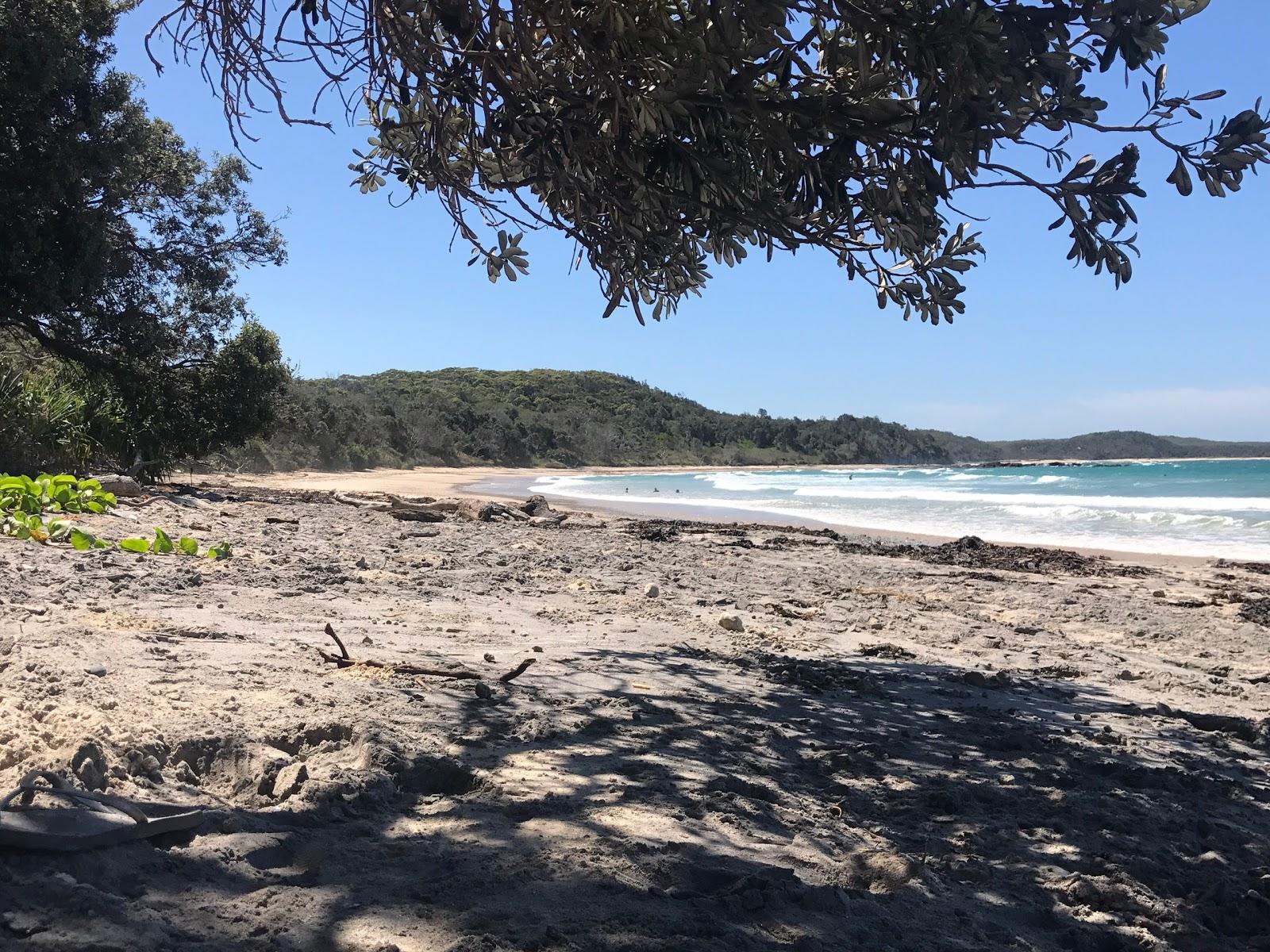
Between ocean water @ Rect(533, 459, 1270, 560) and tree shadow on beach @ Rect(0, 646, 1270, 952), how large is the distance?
11556 mm

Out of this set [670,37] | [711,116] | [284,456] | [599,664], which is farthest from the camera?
[284,456]

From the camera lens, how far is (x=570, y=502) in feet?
74.1

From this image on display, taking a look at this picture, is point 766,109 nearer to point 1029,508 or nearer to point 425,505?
point 425,505

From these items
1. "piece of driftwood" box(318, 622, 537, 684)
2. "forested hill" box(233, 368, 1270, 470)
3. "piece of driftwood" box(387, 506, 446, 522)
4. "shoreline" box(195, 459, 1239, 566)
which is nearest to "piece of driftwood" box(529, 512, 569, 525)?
"piece of driftwood" box(387, 506, 446, 522)

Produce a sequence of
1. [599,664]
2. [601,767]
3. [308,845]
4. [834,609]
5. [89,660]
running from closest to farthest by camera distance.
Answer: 1. [308,845]
2. [601,767]
3. [89,660]
4. [599,664]
5. [834,609]

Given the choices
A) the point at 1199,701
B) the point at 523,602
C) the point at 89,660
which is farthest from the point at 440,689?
the point at 1199,701

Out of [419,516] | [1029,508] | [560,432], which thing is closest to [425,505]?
[419,516]

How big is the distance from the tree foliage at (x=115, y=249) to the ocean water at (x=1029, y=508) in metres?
11.2

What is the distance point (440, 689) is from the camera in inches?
140

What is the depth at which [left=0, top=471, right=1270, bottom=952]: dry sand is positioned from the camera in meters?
1.95

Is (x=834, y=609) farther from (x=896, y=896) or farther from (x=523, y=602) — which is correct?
(x=896, y=896)

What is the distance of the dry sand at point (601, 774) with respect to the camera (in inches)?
76.9

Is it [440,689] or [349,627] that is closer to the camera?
[440,689]

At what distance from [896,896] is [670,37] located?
3.07 metres
